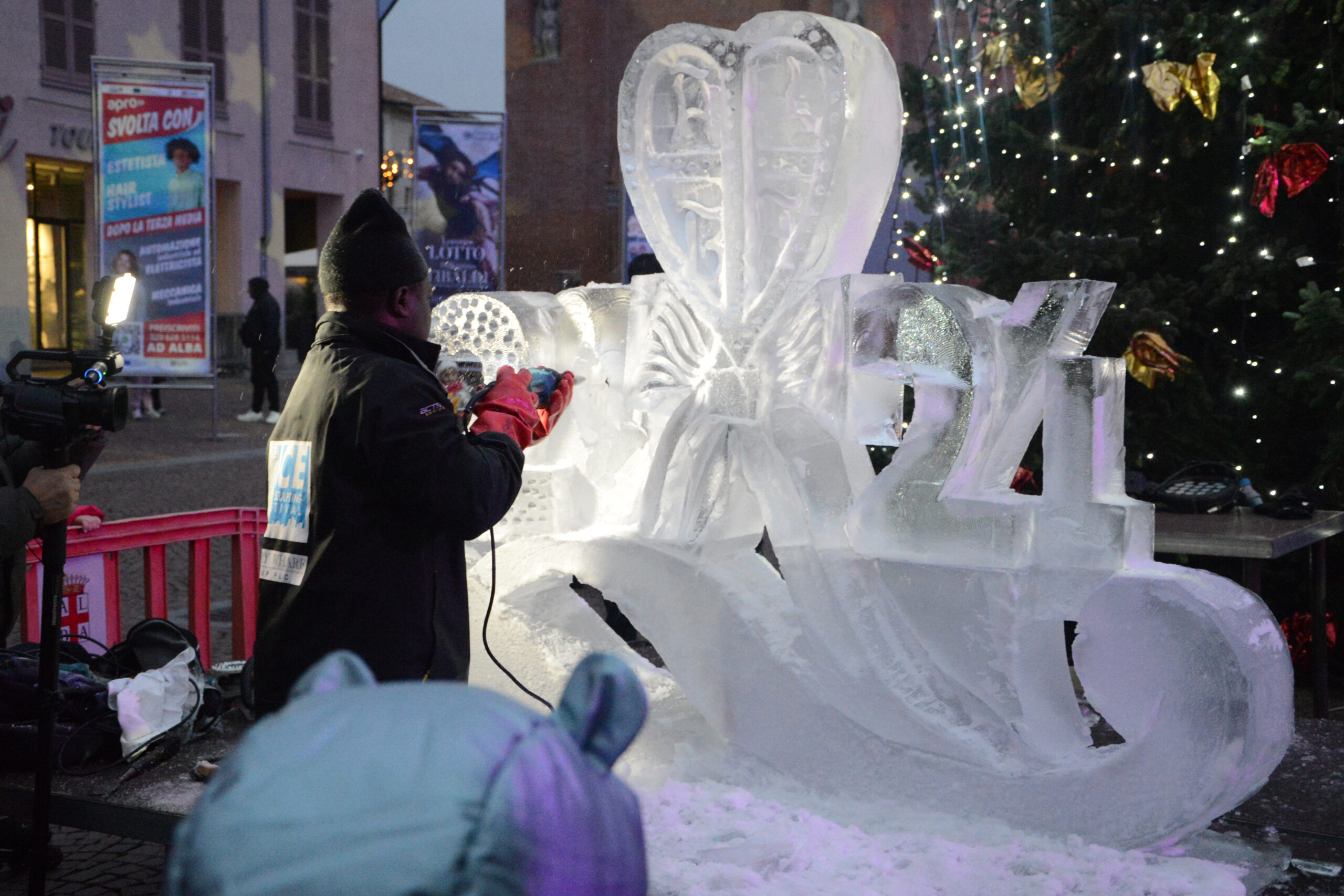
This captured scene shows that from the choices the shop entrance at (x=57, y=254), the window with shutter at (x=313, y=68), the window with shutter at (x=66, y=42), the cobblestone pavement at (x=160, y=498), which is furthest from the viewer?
the window with shutter at (x=313, y=68)

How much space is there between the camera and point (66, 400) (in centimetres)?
267

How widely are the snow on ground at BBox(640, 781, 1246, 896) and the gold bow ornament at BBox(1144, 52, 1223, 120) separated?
3052 mm

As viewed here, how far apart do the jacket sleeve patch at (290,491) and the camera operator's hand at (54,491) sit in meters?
0.79

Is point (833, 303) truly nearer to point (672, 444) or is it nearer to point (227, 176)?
point (672, 444)

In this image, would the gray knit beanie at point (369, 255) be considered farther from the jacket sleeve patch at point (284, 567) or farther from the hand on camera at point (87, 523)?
the hand on camera at point (87, 523)

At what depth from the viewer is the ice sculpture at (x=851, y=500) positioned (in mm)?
2506

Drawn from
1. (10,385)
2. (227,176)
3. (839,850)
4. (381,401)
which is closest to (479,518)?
(381,401)

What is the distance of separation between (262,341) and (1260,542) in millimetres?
10242

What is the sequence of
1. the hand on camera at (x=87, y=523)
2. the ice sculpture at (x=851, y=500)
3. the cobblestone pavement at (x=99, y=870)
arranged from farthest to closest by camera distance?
the hand on camera at (x=87, y=523), the cobblestone pavement at (x=99, y=870), the ice sculpture at (x=851, y=500)

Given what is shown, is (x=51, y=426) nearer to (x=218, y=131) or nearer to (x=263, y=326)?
(x=263, y=326)

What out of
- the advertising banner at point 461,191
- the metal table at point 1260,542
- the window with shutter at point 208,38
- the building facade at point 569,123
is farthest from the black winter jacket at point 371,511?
the window with shutter at point 208,38

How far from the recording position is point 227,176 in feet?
55.1

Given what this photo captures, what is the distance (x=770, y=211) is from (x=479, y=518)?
1361 millimetres

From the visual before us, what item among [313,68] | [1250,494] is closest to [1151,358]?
[1250,494]
